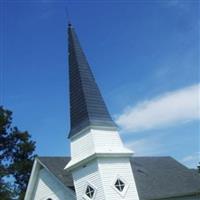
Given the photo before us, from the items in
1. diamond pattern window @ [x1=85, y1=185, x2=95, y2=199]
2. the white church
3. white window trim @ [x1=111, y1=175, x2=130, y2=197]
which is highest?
the white church

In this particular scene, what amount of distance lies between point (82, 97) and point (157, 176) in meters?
9.28

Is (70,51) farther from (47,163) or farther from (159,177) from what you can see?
(159,177)

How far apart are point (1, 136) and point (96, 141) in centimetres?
2573

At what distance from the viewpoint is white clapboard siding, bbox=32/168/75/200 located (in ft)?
91.3

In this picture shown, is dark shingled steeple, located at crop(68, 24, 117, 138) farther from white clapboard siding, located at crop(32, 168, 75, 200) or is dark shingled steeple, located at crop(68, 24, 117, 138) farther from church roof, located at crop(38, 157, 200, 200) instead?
white clapboard siding, located at crop(32, 168, 75, 200)

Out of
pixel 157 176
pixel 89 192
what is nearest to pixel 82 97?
pixel 89 192

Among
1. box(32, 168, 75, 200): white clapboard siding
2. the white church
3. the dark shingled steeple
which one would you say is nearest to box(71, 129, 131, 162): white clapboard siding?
the white church

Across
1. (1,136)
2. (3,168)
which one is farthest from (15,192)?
(1,136)

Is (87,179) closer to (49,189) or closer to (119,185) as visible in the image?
(119,185)

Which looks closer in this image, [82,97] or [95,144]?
[95,144]

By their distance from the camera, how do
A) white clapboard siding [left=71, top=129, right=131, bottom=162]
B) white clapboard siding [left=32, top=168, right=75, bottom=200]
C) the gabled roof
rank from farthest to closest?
the gabled roof < white clapboard siding [left=32, top=168, right=75, bottom=200] < white clapboard siding [left=71, top=129, right=131, bottom=162]

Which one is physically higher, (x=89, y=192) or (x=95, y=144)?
(x=95, y=144)

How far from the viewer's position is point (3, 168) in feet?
150

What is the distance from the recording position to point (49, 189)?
29172 mm
